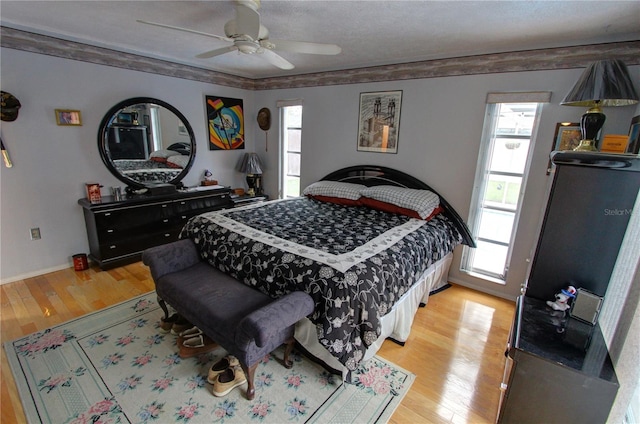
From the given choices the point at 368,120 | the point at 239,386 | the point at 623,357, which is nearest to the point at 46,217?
the point at 239,386

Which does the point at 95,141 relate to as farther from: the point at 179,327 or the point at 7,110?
the point at 179,327

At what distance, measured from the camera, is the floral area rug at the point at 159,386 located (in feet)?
5.68

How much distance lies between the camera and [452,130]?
320 centimetres

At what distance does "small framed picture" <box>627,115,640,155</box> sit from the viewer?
6.54 feet

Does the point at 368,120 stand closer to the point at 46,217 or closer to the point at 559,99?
the point at 559,99

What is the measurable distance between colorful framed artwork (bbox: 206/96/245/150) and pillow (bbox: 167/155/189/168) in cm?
46

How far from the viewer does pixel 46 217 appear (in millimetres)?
3205

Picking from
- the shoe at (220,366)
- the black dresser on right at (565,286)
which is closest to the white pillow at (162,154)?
the shoe at (220,366)

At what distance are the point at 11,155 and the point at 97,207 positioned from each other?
0.88 m

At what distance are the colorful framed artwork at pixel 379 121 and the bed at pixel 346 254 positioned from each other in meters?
0.43

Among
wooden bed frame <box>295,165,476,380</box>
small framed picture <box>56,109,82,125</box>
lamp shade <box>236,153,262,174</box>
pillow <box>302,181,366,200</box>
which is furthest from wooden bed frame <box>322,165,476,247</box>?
small framed picture <box>56,109,82,125</box>

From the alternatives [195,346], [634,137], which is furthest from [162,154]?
[634,137]

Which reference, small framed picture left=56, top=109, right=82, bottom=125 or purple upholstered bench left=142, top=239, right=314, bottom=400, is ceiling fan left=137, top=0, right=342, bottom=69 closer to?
purple upholstered bench left=142, top=239, right=314, bottom=400

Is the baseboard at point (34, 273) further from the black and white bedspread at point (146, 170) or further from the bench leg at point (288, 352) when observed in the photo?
the bench leg at point (288, 352)
